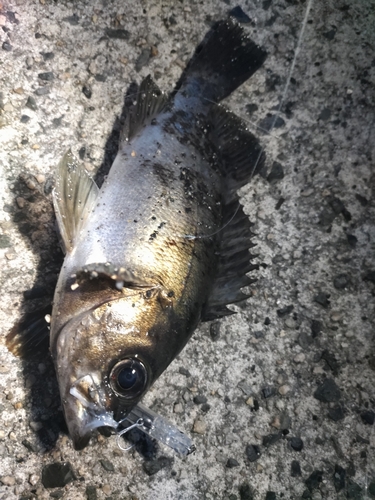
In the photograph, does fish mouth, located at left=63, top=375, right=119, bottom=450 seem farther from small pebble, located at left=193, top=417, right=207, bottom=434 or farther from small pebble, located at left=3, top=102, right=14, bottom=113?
small pebble, located at left=3, top=102, right=14, bottom=113

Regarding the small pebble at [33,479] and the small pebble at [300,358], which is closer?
the small pebble at [33,479]

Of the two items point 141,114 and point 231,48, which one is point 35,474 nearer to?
point 141,114

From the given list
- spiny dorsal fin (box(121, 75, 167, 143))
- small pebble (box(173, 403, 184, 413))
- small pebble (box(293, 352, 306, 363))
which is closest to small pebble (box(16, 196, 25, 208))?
spiny dorsal fin (box(121, 75, 167, 143))

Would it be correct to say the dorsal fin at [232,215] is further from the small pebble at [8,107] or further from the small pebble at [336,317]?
the small pebble at [8,107]

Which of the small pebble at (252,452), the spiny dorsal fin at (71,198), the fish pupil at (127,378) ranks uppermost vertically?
the spiny dorsal fin at (71,198)

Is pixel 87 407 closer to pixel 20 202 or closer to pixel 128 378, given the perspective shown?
pixel 128 378

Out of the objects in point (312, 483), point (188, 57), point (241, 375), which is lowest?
point (312, 483)

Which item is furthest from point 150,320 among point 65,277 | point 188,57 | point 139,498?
point 188,57

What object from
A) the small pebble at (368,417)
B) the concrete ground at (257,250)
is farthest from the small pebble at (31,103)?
the small pebble at (368,417)
